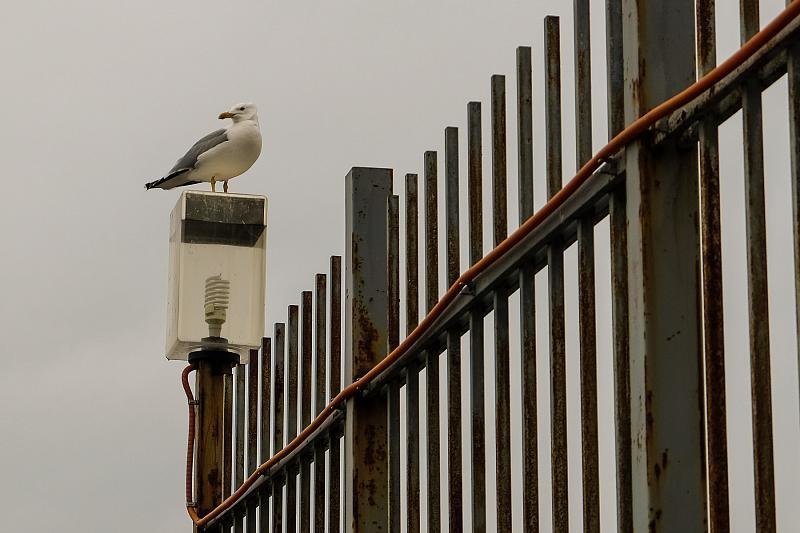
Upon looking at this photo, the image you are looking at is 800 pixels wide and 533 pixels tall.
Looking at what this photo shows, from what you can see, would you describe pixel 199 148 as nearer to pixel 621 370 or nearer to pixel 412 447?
pixel 412 447

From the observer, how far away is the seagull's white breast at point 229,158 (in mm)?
8820

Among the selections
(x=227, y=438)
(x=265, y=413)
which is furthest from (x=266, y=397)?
(x=227, y=438)

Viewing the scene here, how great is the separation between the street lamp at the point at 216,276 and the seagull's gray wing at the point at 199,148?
1902 mm

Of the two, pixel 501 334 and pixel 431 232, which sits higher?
pixel 431 232

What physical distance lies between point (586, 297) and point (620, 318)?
170 millimetres

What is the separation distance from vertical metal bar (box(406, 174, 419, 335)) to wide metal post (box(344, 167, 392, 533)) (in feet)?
0.79

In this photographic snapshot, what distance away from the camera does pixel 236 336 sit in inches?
271

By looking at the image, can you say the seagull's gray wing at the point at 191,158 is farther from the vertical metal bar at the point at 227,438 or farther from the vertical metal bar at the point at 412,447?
the vertical metal bar at the point at 412,447

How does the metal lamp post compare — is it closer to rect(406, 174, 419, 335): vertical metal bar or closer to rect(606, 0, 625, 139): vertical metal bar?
rect(406, 174, 419, 335): vertical metal bar

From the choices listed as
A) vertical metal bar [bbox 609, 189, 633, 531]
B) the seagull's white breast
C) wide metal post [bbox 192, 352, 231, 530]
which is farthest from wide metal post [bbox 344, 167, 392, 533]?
the seagull's white breast

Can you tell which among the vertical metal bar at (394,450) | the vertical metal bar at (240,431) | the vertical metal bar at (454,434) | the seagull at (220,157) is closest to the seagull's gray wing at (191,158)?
the seagull at (220,157)

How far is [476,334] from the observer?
3.81m

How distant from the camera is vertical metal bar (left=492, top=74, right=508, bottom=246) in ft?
12.1

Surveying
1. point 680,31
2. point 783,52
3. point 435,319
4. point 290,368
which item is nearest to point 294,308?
point 290,368
